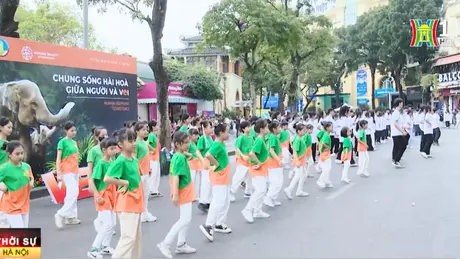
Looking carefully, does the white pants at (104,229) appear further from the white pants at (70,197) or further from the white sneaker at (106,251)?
the white pants at (70,197)

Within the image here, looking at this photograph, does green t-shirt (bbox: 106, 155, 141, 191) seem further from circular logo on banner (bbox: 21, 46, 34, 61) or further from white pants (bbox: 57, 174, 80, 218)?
circular logo on banner (bbox: 21, 46, 34, 61)

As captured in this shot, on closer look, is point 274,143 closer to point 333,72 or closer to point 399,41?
point 399,41

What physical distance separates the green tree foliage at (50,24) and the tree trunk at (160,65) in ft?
68.7

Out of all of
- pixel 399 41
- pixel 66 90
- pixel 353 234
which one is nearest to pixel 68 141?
pixel 66 90

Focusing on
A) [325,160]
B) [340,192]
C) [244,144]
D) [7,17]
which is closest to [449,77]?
[325,160]

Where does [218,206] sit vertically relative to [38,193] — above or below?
above

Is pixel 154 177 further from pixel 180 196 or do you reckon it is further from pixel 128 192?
pixel 128 192

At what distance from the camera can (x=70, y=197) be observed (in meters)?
7.62

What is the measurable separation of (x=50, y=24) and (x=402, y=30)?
2534cm

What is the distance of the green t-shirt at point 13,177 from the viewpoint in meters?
5.55

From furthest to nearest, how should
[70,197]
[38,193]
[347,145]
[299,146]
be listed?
[347,145] < [38,193] < [299,146] < [70,197]

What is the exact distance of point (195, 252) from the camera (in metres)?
6.12

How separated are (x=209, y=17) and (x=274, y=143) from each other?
15.4m

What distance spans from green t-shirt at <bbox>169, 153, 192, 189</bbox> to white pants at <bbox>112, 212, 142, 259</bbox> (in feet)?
2.81
